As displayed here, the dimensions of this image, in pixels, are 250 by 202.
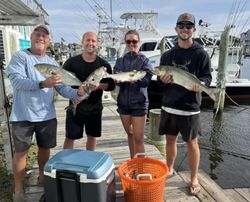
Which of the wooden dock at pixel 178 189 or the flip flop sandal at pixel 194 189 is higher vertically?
the flip flop sandal at pixel 194 189

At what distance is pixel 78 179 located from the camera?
7.94 ft

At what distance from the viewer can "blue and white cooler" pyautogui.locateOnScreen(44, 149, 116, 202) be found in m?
2.42

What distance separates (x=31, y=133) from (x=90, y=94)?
2.84 ft

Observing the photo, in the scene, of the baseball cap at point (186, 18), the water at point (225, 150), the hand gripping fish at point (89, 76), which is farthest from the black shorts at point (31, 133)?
the water at point (225, 150)

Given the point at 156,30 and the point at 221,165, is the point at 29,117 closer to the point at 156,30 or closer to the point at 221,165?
the point at 221,165

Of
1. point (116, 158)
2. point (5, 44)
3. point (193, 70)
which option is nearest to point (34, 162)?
point (116, 158)

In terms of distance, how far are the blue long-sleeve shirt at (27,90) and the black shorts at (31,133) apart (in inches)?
2.4

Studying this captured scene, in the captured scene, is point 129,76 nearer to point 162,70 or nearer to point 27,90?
point 162,70

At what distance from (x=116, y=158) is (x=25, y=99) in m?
2.21

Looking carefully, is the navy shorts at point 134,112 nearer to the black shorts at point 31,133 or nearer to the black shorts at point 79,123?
the black shorts at point 79,123

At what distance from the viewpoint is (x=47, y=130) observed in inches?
121

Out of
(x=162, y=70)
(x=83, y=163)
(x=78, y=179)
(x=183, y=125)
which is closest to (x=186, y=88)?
(x=162, y=70)

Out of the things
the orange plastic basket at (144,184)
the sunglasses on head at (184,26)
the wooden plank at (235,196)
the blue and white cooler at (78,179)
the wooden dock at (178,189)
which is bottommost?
the wooden plank at (235,196)

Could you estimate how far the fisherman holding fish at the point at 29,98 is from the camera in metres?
2.79
